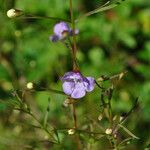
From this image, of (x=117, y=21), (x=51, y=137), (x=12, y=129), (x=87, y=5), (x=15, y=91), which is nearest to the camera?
(x=15, y=91)

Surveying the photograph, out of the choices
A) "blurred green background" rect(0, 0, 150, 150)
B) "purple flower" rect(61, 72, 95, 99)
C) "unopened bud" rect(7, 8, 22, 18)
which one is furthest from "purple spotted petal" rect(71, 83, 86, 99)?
"blurred green background" rect(0, 0, 150, 150)

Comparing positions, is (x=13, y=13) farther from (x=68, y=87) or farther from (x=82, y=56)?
(x=82, y=56)

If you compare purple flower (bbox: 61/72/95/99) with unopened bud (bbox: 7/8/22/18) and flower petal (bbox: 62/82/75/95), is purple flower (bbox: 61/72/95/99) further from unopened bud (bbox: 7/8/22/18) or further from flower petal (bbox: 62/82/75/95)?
unopened bud (bbox: 7/8/22/18)

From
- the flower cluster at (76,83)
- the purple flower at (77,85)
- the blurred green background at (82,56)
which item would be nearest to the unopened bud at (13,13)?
the flower cluster at (76,83)

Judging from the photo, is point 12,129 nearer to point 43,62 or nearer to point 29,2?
point 43,62

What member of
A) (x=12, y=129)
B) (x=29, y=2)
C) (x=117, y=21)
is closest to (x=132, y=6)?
(x=117, y=21)

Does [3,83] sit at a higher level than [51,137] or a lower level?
higher
